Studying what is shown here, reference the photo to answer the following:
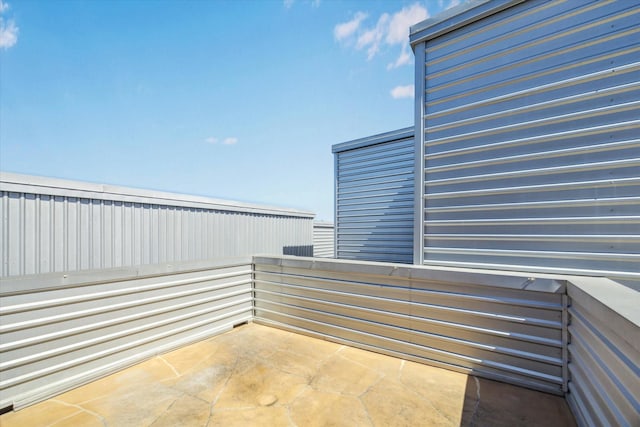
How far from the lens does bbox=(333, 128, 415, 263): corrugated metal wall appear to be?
4922mm

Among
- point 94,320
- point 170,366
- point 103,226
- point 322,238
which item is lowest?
point 170,366

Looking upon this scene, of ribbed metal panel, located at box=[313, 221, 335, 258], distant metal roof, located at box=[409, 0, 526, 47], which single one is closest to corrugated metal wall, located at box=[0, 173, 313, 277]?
distant metal roof, located at box=[409, 0, 526, 47]

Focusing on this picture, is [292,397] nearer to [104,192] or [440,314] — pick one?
[440,314]

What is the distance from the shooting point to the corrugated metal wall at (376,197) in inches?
194

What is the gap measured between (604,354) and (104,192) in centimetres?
440

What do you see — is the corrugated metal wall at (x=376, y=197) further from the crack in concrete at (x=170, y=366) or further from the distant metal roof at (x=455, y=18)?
the crack in concrete at (x=170, y=366)

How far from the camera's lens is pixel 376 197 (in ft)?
17.2

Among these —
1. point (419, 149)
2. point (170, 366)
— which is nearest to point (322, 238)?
point (419, 149)

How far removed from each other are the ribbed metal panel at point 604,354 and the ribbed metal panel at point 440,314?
16cm

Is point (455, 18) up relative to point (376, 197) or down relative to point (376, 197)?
up

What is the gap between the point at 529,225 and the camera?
89.1 inches

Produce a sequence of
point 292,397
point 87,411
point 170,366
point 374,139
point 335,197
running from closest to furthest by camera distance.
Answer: point 87,411 → point 292,397 → point 170,366 → point 374,139 → point 335,197

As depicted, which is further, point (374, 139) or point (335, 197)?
point (335, 197)

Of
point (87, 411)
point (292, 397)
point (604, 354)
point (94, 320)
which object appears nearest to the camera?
point (604, 354)
